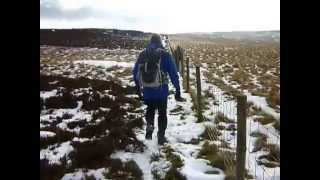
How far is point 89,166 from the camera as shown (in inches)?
228

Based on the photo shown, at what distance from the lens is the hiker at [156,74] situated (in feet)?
21.0

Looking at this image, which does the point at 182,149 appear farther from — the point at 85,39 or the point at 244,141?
A: the point at 85,39

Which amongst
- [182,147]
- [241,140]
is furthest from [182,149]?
[241,140]

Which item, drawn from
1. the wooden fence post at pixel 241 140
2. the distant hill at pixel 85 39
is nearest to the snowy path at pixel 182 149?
the wooden fence post at pixel 241 140

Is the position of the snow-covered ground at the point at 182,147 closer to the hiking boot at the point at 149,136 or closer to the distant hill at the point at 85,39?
the hiking boot at the point at 149,136

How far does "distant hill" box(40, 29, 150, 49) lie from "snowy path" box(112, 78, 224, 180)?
4144cm

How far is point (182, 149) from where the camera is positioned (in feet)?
21.5

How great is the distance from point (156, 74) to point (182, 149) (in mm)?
1184

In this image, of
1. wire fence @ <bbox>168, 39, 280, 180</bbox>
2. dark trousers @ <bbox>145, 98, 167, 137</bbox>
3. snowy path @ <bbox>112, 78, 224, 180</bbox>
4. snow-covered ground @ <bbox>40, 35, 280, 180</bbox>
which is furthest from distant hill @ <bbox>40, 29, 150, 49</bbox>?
dark trousers @ <bbox>145, 98, 167, 137</bbox>

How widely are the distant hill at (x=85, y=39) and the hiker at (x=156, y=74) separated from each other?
141ft

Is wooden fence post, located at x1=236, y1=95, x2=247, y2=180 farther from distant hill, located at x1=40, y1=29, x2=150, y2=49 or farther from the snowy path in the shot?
distant hill, located at x1=40, y1=29, x2=150, y2=49
